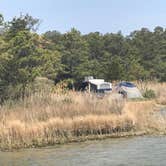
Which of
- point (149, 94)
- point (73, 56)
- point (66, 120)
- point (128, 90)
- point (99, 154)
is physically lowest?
point (99, 154)

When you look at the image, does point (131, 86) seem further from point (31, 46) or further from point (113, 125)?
point (113, 125)

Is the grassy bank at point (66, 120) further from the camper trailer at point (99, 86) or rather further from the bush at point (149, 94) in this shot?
the bush at point (149, 94)

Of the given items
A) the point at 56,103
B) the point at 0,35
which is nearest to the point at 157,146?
the point at 56,103

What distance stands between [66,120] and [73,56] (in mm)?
31232

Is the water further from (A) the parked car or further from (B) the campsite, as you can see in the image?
(A) the parked car

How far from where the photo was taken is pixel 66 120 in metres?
22.0

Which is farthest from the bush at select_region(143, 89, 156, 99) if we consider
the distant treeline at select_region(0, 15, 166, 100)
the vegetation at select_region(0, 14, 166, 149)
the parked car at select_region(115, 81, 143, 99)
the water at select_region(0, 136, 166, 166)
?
the water at select_region(0, 136, 166, 166)

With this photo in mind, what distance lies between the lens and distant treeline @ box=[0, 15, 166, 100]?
27.6 meters

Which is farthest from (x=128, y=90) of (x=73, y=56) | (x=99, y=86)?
(x=73, y=56)

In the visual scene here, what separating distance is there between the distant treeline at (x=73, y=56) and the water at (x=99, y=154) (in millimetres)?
7871

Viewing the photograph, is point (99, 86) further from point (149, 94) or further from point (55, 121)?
point (55, 121)

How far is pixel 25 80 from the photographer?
91.2 feet

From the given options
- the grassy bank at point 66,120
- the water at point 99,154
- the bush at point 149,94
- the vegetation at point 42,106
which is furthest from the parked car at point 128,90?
the water at point 99,154

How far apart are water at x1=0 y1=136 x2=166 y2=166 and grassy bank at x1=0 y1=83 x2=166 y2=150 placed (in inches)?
39.5
